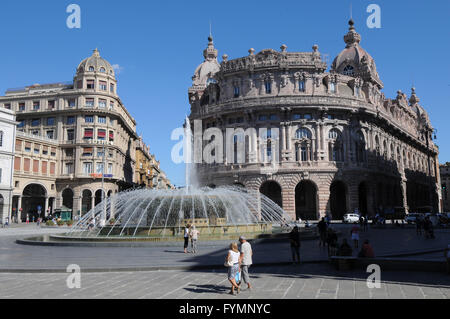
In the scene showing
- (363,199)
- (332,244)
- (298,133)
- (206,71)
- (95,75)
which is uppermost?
(206,71)

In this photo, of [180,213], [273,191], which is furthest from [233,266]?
[273,191]

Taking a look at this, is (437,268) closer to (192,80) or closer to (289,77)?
(289,77)

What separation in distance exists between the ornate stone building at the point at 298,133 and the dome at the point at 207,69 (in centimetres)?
1639

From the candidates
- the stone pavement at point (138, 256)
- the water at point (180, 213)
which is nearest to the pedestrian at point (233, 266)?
the stone pavement at point (138, 256)

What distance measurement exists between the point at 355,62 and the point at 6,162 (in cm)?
5435

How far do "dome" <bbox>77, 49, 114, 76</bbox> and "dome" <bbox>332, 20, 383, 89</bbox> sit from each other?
38195mm

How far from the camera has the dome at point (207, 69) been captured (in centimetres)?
7112

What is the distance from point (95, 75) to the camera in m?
60.5

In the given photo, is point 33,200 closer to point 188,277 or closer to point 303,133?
point 303,133

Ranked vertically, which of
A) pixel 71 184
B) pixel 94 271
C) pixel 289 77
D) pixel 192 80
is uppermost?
pixel 192 80

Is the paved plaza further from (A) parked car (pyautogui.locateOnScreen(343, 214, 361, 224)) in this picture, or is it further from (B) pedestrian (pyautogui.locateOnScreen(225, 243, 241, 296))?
(A) parked car (pyautogui.locateOnScreen(343, 214, 361, 224))
